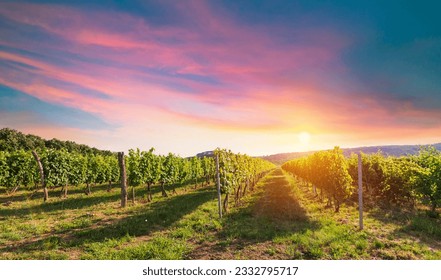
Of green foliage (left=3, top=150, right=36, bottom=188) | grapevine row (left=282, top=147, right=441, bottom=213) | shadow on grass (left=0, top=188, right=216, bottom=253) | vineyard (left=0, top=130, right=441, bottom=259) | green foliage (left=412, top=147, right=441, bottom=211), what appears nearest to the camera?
vineyard (left=0, top=130, right=441, bottom=259)

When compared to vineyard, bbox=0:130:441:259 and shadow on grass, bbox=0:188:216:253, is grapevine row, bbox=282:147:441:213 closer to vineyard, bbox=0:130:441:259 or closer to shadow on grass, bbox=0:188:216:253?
vineyard, bbox=0:130:441:259

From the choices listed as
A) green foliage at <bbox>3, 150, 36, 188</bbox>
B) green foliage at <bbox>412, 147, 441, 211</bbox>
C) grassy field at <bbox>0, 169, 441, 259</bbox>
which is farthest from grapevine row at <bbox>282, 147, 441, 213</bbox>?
green foliage at <bbox>3, 150, 36, 188</bbox>

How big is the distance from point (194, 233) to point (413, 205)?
51.7ft

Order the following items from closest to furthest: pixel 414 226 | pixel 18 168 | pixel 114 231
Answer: pixel 114 231, pixel 414 226, pixel 18 168

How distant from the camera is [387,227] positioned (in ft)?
36.1

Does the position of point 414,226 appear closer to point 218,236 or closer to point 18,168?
point 218,236

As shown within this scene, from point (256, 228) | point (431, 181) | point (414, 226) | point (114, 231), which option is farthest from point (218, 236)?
point (431, 181)

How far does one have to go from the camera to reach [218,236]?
9836mm

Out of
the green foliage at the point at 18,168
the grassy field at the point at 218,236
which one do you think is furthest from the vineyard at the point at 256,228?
the green foliage at the point at 18,168

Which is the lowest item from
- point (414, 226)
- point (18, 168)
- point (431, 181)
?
point (414, 226)

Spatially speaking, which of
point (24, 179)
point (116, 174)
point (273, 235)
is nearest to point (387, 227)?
point (273, 235)

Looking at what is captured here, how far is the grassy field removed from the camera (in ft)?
25.9
